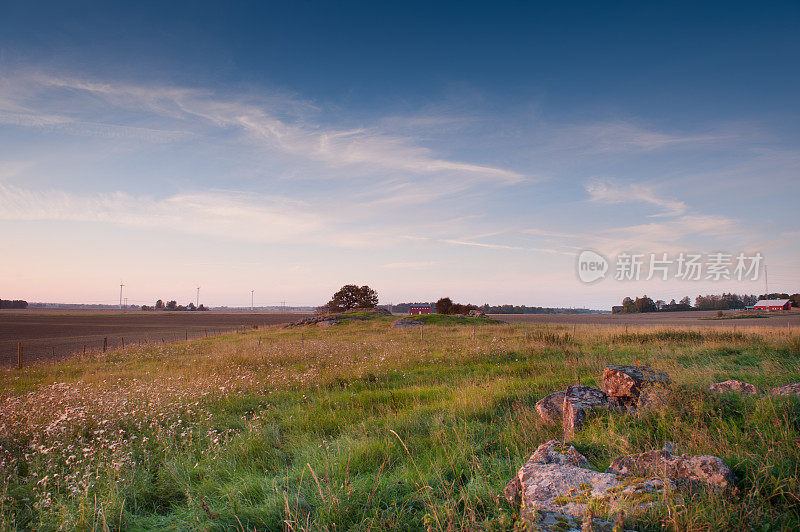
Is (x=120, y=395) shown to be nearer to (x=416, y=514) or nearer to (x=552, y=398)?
(x=416, y=514)

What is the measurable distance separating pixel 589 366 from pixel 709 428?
6.28 metres

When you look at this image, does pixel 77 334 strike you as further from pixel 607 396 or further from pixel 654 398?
pixel 654 398

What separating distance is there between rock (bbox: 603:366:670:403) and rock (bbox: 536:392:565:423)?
3.15ft

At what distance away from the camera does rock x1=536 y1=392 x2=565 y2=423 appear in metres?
6.76

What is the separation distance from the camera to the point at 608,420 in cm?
631

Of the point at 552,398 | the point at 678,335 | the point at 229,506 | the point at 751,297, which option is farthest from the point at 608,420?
the point at 751,297

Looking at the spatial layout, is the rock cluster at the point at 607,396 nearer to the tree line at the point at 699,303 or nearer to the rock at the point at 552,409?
the rock at the point at 552,409

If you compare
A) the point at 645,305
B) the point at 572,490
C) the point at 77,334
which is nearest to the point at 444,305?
the point at 77,334

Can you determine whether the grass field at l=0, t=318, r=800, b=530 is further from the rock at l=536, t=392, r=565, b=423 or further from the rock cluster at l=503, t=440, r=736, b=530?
the rock at l=536, t=392, r=565, b=423

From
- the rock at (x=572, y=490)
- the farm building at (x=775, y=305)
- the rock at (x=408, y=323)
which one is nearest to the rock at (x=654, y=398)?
the rock at (x=572, y=490)

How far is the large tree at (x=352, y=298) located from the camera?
85.1 m

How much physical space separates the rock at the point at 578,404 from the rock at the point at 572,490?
1908 millimetres

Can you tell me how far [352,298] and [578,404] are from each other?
80.4 metres

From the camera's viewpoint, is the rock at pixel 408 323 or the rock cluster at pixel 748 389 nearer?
the rock cluster at pixel 748 389
